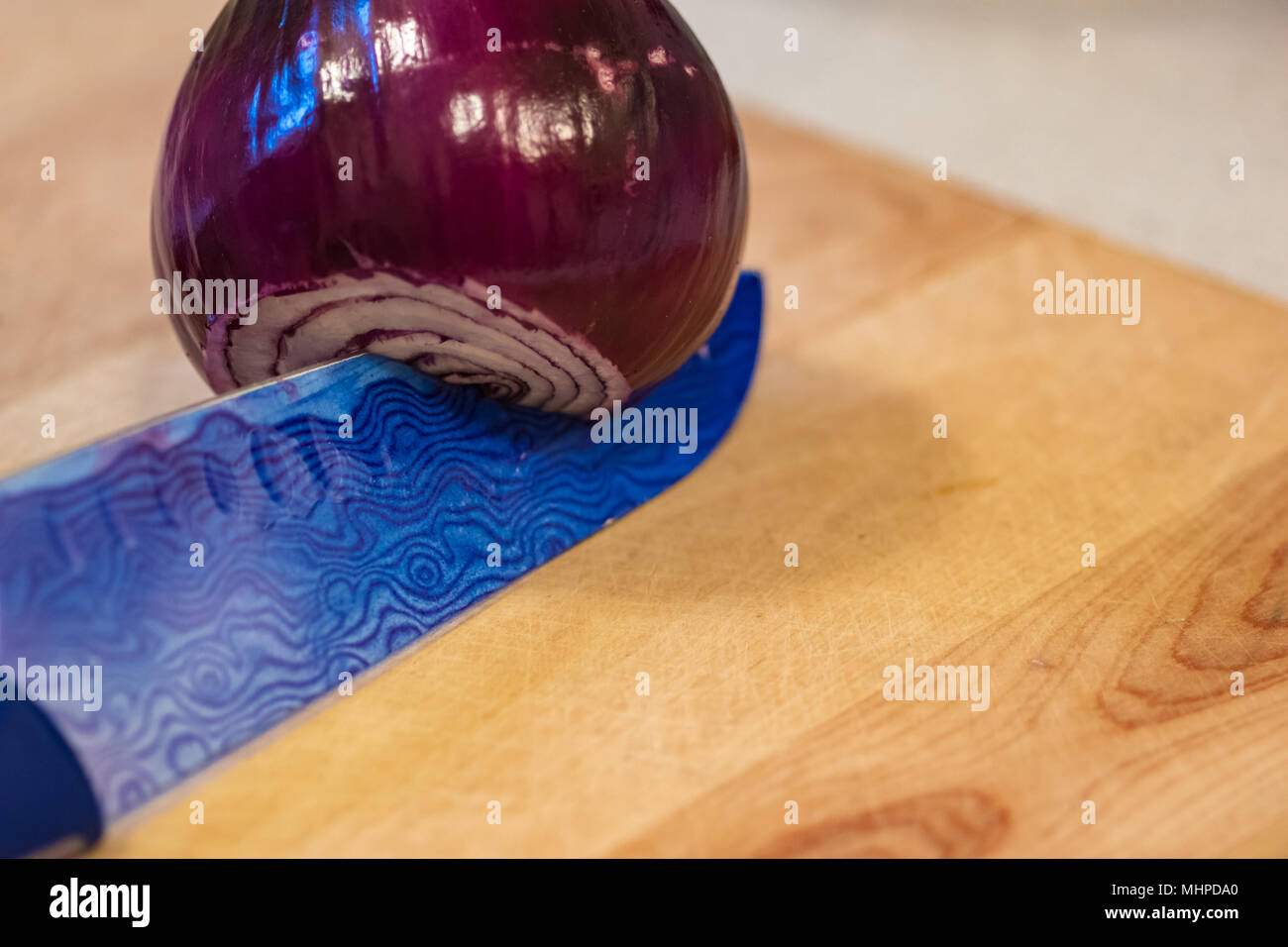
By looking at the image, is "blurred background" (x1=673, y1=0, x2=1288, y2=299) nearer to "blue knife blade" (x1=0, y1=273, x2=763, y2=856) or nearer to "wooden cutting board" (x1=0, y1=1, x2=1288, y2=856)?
"wooden cutting board" (x1=0, y1=1, x2=1288, y2=856)

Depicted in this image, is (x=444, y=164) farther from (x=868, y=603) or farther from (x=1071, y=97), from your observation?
(x=1071, y=97)

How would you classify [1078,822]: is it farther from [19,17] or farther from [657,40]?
[19,17]

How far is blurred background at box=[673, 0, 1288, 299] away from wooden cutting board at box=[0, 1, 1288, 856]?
0.65ft

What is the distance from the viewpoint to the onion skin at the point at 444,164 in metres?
0.88

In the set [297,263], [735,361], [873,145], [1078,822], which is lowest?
[1078,822]

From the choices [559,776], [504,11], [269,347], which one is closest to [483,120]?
[504,11]

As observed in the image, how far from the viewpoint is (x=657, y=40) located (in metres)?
0.97

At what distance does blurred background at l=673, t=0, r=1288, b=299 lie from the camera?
1.72 meters

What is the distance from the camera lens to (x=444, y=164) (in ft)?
2.88

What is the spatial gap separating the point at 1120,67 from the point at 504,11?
1.60 m

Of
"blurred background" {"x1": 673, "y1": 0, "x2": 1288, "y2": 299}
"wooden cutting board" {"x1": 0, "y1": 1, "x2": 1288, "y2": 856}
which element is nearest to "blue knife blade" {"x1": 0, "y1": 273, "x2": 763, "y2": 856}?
"wooden cutting board" {"x1": 0, "y1": 1, "x2": 1288, "y2": 856}

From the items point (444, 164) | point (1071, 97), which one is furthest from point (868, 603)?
point (1071, 97)

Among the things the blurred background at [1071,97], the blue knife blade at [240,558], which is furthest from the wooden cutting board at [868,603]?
the blurred background at [1071,97]

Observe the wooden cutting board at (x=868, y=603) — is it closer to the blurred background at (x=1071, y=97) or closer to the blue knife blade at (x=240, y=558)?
the blue knife blade at (x=240, y=558)
